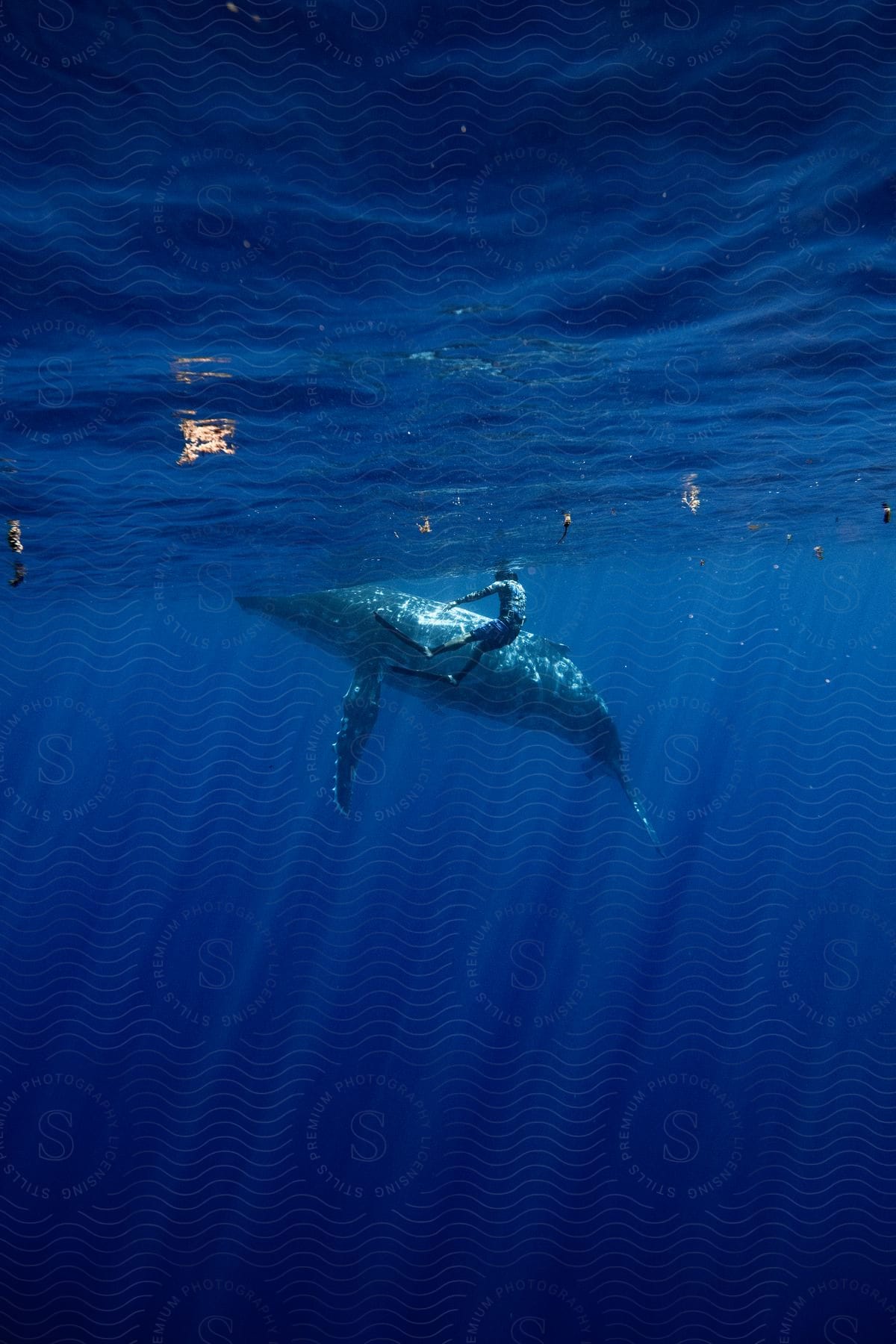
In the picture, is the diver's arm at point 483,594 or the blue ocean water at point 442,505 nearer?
the blue ocean water at point 442,505

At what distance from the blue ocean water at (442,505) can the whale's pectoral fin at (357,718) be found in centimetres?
36

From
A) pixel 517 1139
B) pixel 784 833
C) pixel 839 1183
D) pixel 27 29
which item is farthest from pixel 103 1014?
pixel 784 833

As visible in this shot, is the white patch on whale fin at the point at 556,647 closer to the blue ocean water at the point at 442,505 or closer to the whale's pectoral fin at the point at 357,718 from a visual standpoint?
the blue ocean water at the point at 442,505

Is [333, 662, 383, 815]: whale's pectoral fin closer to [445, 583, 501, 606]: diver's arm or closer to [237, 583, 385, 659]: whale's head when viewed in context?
[237, 583, 385, 659]: whale's head

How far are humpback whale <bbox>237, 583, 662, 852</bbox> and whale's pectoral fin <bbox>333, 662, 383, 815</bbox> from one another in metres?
0.02

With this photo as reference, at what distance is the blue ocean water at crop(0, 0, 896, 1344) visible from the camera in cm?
725

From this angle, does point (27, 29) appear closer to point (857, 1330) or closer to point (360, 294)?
point (360, 294)

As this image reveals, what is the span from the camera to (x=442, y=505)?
21156 millimetres

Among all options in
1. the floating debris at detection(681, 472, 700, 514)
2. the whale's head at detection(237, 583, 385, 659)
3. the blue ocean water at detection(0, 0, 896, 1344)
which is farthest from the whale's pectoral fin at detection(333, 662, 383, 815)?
the floating debris at detection(681, 472, 700, 514)

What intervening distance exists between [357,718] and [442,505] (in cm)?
613

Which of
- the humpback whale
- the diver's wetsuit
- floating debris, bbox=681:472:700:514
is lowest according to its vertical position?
the diver's wetsuit

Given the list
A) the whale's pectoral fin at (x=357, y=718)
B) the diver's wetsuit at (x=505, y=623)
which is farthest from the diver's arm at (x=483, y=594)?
the whale's pectoral fin at (x=357, y=718)

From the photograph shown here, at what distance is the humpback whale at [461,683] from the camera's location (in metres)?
17.4

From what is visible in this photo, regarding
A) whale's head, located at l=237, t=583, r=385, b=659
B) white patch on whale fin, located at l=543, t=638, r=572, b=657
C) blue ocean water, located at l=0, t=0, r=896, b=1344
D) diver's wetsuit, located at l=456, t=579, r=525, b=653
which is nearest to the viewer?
blue ocean water, located at l=0, t=0, r=896, b=1344
